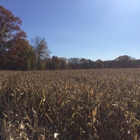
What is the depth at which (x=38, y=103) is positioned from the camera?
3.07 m

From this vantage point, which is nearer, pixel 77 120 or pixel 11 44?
pixel 77 120

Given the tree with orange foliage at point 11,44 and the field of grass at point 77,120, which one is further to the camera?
the tree with orange foliage at point 11,44

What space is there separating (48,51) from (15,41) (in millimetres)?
14070

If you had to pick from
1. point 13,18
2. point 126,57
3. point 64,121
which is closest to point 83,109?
point 64,121

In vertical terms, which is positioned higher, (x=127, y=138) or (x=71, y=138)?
(x=127, y=138)

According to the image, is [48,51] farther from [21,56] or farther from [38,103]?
[38,103]

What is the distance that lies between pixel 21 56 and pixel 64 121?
101 ft

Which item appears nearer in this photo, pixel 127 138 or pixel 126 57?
pixel 127 138

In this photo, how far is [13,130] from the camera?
6.40 ft

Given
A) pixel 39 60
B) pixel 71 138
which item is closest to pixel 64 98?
pixel 71 138

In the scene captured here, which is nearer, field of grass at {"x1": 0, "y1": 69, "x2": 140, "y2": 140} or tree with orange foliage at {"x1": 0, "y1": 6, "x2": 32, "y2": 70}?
field of grass at {"x1": 0, "y1": 69, "x2": 140, "y2": 140}

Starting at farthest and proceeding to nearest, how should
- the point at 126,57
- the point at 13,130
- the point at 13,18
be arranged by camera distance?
1. the point at 126,57
2. the point at 13,18
3. the point at 13,130

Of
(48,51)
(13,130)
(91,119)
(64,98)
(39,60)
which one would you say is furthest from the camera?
(48,51)

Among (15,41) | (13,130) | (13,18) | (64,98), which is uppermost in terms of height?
(13,18)
